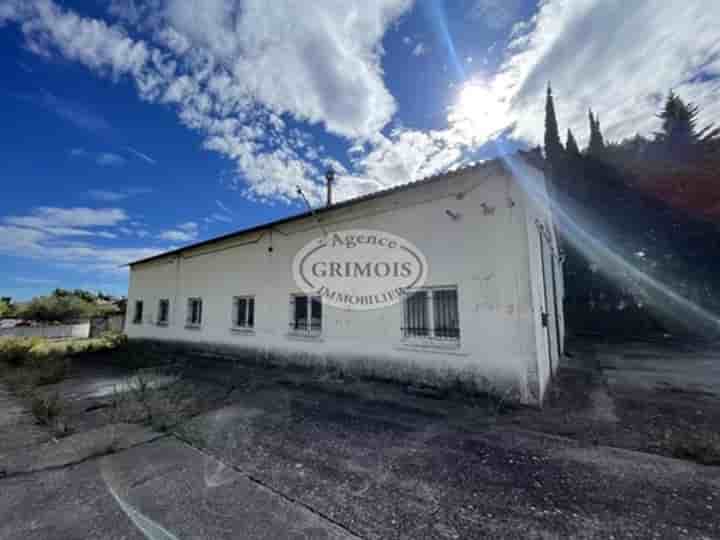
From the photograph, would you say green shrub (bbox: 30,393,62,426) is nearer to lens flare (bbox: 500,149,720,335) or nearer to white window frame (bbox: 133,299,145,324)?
white window frame (bbox: 133,299,145,324)

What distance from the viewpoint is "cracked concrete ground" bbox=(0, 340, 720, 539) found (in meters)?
2.26

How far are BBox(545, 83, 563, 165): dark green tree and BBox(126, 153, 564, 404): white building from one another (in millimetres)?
16509

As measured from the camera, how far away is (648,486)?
8.84 ft

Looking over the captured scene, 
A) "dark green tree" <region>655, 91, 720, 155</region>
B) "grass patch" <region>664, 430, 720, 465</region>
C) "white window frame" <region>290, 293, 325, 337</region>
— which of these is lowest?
"grass patch" <region>664, 430, 720, 465</region>

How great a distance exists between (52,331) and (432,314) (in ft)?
79.3

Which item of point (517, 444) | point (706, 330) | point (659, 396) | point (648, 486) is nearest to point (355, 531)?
point (517, 444)

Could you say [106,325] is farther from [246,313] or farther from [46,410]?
[46,410]

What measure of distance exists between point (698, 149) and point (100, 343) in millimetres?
31893

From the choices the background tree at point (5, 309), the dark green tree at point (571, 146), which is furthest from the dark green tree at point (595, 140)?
the background tree at point (5, 309)

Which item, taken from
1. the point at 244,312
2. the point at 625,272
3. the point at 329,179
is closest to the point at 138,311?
the point at 244,312

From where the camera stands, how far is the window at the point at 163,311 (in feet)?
39.9

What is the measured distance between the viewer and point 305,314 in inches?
308

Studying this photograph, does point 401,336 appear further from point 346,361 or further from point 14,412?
point 14,412

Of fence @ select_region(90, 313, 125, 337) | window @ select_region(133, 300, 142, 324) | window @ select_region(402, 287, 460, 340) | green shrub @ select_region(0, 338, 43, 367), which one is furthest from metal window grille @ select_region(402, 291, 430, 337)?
fence @ select_region(90, 313, 125, 337)
